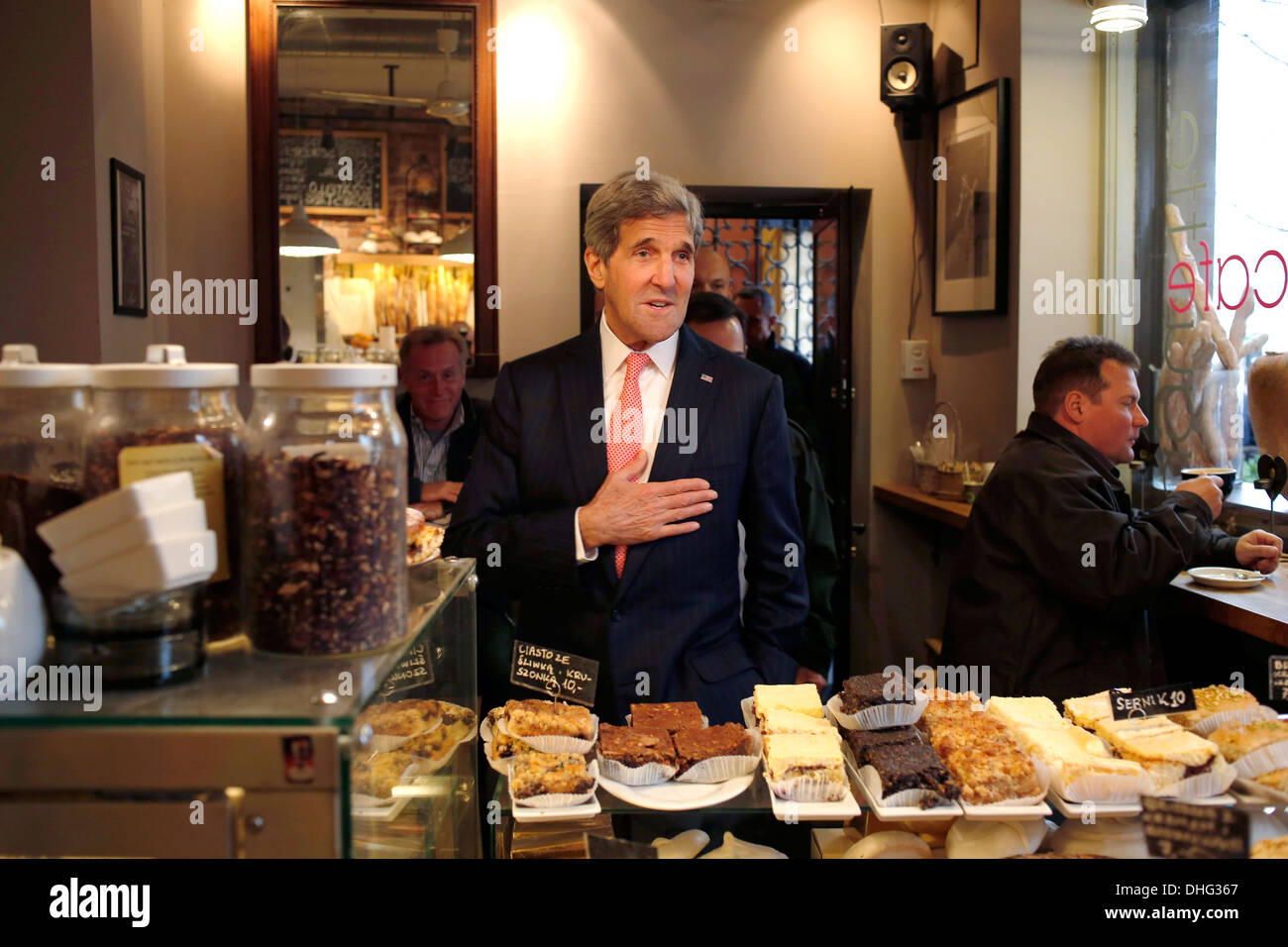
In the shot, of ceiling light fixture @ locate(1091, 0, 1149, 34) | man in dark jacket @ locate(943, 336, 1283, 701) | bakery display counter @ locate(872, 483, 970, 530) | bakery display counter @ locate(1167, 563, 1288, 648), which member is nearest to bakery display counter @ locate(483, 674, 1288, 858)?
bakery display counter @ locate(1167, 563, 1288, 648)

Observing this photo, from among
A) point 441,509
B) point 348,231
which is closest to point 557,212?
point 348,231

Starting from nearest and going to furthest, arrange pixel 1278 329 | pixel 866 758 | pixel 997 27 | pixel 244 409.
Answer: pixel 866 758 < pixel 1278 329 < pixel 997 27 < pixel 244 409

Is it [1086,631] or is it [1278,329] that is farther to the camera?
[1278,329]

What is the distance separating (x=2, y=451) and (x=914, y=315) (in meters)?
4.19

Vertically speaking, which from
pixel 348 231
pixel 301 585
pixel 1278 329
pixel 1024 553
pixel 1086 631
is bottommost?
pixel 1086 631

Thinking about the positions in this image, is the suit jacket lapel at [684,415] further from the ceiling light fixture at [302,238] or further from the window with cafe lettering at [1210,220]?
the ceiling light fixture at [302,238]

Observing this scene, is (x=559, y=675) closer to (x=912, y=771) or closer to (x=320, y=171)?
(x=912, y=771)

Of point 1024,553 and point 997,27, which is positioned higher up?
point 997,27

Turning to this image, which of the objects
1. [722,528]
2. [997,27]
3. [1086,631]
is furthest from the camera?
[997,27]

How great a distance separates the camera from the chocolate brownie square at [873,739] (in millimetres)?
1444

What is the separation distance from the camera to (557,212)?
4.54 metres

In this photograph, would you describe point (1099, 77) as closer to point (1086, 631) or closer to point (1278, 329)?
point (1278, 329)

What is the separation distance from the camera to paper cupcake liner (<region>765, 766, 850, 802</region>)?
4.40ft

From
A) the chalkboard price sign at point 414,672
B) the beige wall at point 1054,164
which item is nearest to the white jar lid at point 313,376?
the chalkboard price sign at point 414,672
